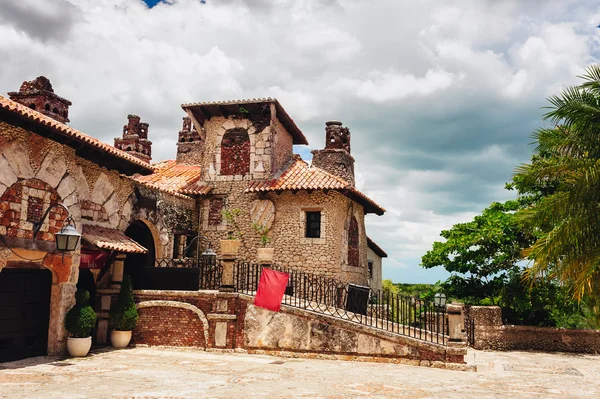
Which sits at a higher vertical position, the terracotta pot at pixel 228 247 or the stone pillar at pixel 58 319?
the terracotta pot at pixel 228 247

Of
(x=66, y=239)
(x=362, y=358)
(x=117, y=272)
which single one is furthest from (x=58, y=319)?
(x=362, y=358)

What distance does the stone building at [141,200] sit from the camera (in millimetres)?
11008

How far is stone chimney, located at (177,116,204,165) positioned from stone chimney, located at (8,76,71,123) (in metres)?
10.5

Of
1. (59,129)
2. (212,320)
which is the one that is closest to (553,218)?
(212,320)

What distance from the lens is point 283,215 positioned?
1900 centimetres

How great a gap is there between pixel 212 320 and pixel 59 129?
635 centimetres

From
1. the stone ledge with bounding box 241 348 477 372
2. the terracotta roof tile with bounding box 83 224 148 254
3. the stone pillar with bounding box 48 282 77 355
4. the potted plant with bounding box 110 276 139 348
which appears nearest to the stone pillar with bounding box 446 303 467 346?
the stone ledge with bounding box 241 348 477 372

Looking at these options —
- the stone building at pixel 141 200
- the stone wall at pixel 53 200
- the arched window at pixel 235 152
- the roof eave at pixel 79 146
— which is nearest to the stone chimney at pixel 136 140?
the stone building at pixel 141 200

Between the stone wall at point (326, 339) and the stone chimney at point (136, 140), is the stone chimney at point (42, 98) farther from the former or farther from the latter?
the stone chimney at point (136, 140)

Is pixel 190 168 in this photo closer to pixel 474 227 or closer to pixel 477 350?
pixel 474 227

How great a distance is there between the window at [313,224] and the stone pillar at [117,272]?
7093 millimetres

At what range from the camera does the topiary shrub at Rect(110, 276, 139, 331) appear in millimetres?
13711

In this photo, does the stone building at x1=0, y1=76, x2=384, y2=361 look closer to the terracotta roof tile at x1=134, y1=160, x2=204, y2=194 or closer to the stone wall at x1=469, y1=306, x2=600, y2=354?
the terracotta roof tile at x1=134, y1=160, x2=204, y2=194

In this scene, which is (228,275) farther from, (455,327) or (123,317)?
(455,327)
